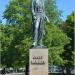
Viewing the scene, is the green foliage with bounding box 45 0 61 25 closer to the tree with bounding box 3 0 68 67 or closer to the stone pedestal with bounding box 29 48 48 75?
the tree with bounding box 3 0 68 67

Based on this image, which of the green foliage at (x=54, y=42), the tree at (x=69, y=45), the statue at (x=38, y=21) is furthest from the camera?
the tree at (x=69, y=45)

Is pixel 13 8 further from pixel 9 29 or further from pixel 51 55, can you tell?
pixel 51 55

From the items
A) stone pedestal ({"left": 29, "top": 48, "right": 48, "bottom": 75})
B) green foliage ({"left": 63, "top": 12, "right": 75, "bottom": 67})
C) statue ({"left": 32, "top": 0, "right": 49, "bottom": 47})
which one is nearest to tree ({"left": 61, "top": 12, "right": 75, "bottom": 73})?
green foliage ({"left": 63, "top": 12, "right": 75, "bottom": 67})

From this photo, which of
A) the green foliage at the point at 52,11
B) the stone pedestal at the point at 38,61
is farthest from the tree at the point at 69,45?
the stone pedestal at the point at 38,61

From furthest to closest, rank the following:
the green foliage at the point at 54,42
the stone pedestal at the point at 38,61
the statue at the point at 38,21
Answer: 1. the green foliage at the point at 54,42
2. the statue at the point at 38,21
3. the stone pedestal at the point at 38,61

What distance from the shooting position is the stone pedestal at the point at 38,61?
21062mm

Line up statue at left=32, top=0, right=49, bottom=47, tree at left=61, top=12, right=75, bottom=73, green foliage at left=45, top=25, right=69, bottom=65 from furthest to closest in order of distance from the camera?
tree at left=61, top=12, right=75, bottom=73
green foliage at left=45, top=25, right=69, bottom=65
statue at left=32, top=0, right=49, bottom=47

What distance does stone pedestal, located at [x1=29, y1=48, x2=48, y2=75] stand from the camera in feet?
69.1

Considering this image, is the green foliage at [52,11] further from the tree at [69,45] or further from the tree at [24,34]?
the tree at [69,45]

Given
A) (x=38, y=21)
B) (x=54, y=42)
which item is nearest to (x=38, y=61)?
(x=38, y=21)

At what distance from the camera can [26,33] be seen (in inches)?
1585

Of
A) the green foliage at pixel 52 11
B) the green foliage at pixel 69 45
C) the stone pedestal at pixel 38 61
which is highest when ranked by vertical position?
the green foliage at pixel 52 11

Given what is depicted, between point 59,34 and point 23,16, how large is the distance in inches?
173

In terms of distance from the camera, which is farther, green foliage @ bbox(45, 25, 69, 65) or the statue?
green foliage @ bbox(45, 25, 69, 65)
